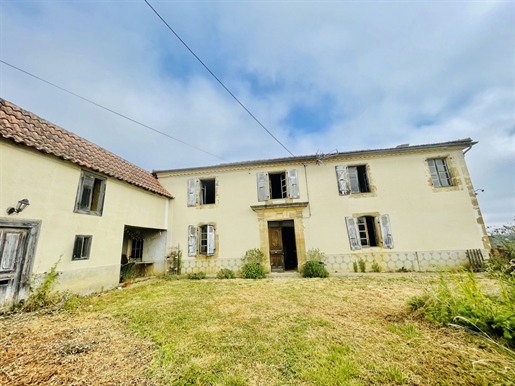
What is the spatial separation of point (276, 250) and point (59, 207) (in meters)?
8.41

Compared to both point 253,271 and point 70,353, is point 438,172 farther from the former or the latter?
point 70,353

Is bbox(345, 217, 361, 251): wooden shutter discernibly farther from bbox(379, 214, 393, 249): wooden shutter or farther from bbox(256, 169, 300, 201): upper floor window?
bbox(256, 169, 300, 201): upper floor window

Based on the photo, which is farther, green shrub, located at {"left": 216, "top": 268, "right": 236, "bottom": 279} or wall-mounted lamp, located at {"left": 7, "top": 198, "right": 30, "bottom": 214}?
green shrub, located at {"left": 216, "top": 268, "right": 236, "bottom": 279}

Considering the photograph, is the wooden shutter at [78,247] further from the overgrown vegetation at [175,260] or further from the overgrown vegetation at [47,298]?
the overgrown vegetation at [175,260]

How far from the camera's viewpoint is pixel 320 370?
237cm

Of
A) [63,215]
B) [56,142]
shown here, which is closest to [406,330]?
[63,215]

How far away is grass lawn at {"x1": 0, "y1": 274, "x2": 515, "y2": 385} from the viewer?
2.28 m

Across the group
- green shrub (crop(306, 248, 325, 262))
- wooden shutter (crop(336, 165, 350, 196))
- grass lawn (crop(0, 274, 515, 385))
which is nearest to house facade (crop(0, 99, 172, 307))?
grass lawn (crop(0, 274, 515, 385))

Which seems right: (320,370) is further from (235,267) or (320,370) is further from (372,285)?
(235,267)

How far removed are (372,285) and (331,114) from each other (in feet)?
47.5

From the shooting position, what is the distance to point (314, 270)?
845 cm

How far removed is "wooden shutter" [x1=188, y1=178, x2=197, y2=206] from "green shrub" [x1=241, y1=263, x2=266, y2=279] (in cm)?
437

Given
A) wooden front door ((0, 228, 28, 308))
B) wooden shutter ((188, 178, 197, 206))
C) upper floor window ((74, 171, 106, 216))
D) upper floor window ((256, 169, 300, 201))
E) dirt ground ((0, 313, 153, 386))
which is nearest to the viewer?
dirt ground ((0, 313, 153, 386))

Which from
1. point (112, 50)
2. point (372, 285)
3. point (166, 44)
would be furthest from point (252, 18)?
point (372, 285)
